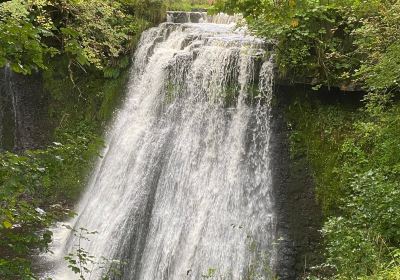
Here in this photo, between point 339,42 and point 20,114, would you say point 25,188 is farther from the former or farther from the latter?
point 20,114

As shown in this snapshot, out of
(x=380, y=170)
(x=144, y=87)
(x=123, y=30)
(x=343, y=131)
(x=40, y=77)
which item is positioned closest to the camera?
(x=380, y=170)

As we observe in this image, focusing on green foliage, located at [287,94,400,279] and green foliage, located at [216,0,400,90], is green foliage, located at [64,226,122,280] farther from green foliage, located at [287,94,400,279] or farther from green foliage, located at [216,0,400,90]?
green foliage, located at [216,0,400,90]

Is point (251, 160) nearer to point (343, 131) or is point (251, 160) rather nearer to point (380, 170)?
point (343, 131)

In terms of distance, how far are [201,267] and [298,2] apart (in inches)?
200

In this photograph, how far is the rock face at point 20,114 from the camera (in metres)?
13.2

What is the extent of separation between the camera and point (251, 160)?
877 centimetres

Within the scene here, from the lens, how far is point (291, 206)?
26.5 feet

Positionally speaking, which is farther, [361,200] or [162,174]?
[162,174]

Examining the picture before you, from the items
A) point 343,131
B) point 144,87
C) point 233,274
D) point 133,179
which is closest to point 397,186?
point 343,131

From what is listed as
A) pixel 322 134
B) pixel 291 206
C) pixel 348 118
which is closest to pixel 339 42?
pixel 348 118

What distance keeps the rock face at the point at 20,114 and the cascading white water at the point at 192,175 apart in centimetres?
315

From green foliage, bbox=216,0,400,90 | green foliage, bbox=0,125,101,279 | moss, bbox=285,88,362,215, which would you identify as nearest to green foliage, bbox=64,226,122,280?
green foliage, bbox=0,125,101,279

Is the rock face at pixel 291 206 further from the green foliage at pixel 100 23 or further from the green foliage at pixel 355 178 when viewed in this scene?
the green foliage at pixel 100 23

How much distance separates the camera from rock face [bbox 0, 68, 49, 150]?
13242 mm
